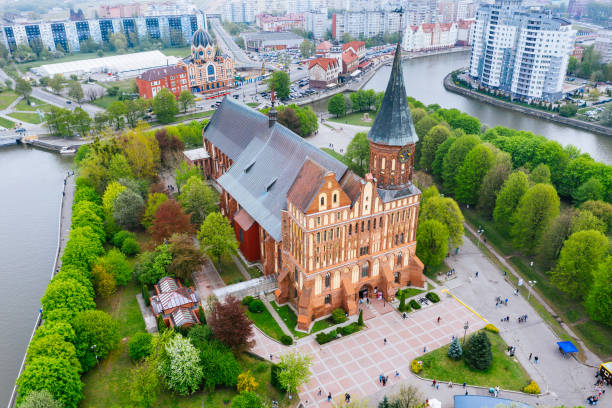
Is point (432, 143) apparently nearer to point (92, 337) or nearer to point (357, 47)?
point (92, 337)

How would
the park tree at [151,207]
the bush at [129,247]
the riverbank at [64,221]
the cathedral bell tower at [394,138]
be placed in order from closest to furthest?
the cathedral bell tower at [394,138] → the riverbank at [64,221] → the bush at [129,247] → the park tree at [151,207]

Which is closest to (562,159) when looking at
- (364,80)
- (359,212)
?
(359,212)

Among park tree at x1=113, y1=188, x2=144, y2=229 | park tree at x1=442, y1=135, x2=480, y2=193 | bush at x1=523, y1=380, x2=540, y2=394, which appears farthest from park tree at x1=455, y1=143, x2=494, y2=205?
park tree at x1=113, y1=188, x2=144, y2=229

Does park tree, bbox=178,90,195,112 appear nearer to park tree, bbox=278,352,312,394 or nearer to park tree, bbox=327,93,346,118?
park tree, bbox=327,93,346,118

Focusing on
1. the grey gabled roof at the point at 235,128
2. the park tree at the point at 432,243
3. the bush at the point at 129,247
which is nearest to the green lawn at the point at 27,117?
the grey gabled roof at the point at 235,128

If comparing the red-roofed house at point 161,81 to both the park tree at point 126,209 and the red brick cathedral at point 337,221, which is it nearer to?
the park tree at point 126,209

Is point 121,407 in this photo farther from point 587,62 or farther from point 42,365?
point 587,62

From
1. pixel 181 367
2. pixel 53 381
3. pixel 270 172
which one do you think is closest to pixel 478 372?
pixel 181 367
